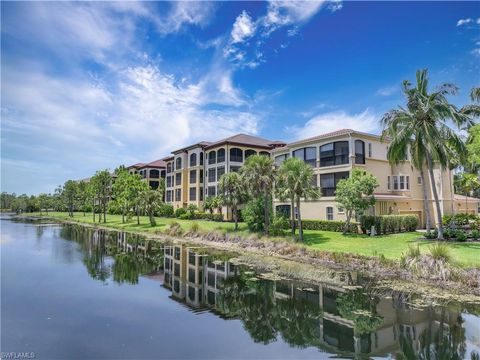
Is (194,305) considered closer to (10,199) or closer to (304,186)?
(304,186)

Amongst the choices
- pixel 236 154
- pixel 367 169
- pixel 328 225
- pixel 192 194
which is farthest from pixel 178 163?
pixel 367 169

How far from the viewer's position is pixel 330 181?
38.0m

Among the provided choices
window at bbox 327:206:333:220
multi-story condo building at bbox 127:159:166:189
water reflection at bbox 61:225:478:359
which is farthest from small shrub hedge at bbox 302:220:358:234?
multi-story condo building at bbox 127:159:166:189

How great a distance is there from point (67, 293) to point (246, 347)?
1135 centimetres

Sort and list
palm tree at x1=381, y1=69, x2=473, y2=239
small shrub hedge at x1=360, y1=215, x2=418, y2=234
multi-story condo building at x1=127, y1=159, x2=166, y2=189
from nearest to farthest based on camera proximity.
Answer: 1. palm tree at x1=381, y1=69, x2=473, y2=239
2. small shrub hedge at x1=360, y1=215, x2=418, y2=234
3. multi-story condo building at x1=127, y1=159, x2=166, y2=189

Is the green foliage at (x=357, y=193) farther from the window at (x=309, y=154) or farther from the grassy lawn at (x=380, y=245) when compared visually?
the window at (x=309, y=154)

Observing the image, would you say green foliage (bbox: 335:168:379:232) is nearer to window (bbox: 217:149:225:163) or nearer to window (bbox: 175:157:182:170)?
window (bbox: 217:149:225:163)

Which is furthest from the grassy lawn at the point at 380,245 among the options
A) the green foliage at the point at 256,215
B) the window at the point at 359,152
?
the window at the point at 359,152

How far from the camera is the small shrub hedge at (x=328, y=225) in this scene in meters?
32.9

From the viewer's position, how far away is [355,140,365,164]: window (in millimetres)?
36094

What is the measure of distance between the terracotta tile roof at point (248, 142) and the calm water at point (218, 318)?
3714 centimetres

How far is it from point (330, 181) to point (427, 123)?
1293 cm

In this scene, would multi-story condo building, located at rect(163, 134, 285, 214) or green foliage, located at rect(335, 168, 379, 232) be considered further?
multi-story condo building, located at rect(163, 134, 285, 214)

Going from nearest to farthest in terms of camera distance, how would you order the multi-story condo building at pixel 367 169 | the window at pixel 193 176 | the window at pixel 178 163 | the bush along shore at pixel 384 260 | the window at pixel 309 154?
the bush along shore at pixel 384 260 → the multi-story condo building at pixel 367 169 → the window at pixel 309 154 → the window at pixel 193 176 → the window at pixel 178 163
